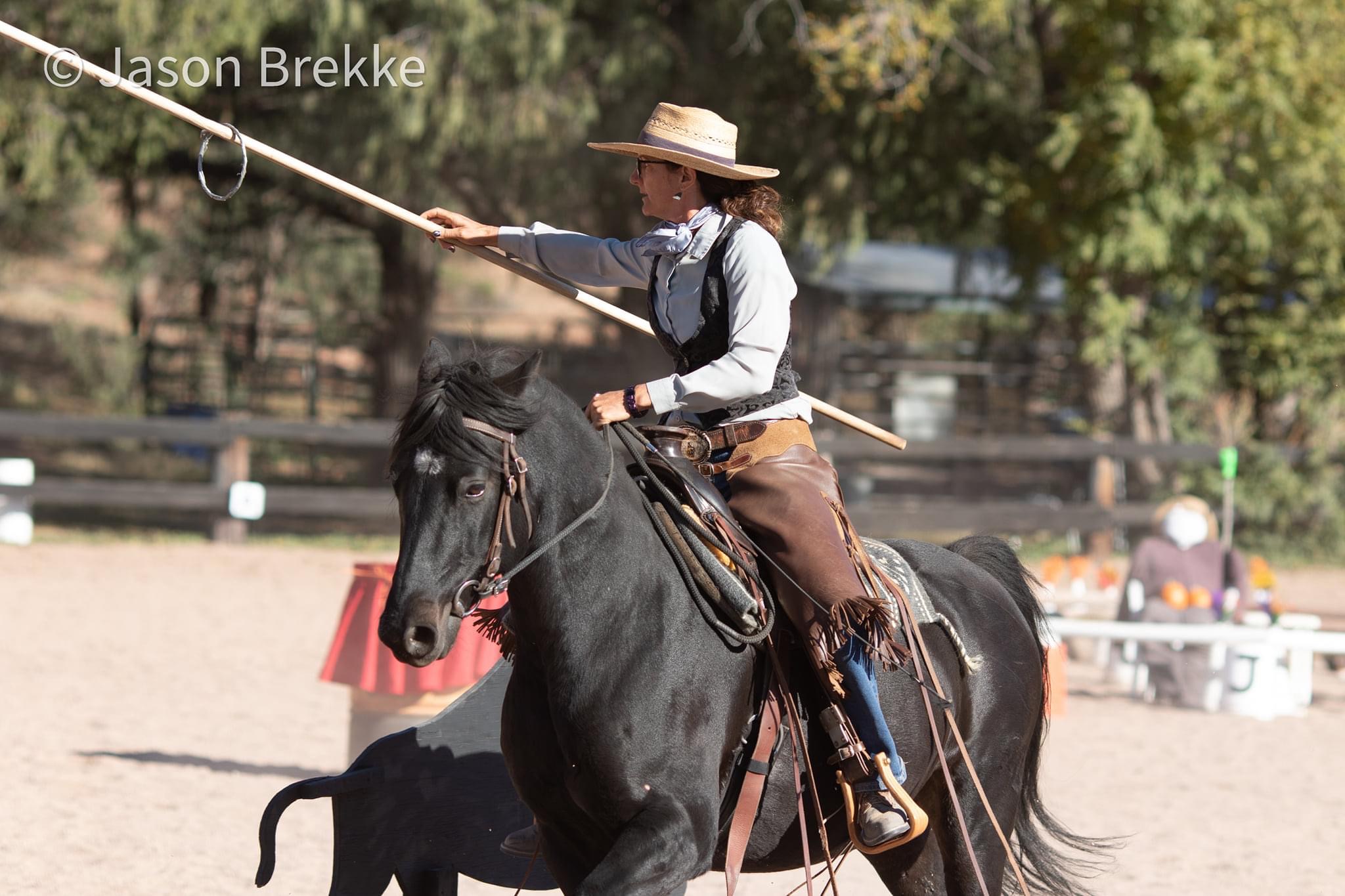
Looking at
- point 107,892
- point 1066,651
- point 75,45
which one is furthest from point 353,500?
point 107,892

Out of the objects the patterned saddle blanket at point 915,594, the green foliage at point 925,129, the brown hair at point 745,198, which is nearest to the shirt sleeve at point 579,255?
the brown hair at point 745,198

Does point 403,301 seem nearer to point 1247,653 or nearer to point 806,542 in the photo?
point 1247,653

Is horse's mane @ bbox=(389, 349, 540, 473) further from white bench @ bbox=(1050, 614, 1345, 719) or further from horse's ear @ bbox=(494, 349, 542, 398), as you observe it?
white bench @ bbox=(1050, 614, 1345, 719)

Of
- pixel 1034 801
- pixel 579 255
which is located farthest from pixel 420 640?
pixel 1034 801

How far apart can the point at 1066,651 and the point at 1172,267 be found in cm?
668

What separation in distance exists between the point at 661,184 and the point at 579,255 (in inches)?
13.7

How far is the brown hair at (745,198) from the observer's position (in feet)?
11.7

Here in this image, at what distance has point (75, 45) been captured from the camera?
14453mm

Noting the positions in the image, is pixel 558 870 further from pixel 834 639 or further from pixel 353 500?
pixel 353 500

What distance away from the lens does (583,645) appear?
3.24 meters

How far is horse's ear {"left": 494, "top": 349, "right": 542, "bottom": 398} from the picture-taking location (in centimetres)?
309

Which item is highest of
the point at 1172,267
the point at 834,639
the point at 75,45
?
the point at 75,45

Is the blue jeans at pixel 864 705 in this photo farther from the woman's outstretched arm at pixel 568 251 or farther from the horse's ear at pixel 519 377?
the horse's ear at pixel 519 377

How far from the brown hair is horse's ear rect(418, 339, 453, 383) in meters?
0.82
